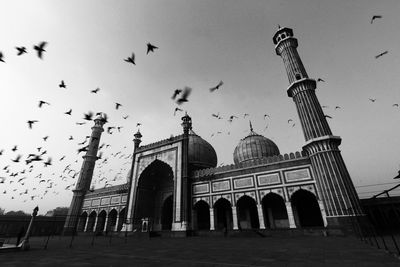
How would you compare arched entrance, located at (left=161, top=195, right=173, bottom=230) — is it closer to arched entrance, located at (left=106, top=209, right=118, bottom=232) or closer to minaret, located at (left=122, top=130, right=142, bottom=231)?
minaret, located at (left=122, top=130, right=142, bottom=231)

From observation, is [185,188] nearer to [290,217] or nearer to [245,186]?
[245,186]

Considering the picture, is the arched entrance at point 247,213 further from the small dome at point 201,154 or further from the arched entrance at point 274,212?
the small dome at point 201,154

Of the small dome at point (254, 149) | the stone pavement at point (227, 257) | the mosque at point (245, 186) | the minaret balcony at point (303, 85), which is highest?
the minaret balcony at point (303, 85)

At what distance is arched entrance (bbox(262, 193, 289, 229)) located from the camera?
19.3m

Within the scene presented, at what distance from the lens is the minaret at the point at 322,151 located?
13867 millimetres

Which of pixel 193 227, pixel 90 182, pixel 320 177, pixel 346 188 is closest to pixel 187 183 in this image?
pixel 193 227

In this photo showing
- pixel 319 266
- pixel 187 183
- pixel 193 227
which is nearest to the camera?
pixel 319 266

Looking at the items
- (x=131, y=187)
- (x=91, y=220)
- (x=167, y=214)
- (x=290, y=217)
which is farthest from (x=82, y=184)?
(x=290, y=217)

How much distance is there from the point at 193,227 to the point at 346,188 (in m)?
14.1

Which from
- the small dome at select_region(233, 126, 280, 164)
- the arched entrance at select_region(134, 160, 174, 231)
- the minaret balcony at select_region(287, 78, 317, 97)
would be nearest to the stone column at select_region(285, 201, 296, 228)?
the small dome at select_region(233, 126, 280, 164)

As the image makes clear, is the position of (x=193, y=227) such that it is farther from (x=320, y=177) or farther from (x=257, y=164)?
(x=320, y=177)

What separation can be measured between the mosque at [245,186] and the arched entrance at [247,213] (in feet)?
0.32

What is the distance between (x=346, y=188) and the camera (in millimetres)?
14109

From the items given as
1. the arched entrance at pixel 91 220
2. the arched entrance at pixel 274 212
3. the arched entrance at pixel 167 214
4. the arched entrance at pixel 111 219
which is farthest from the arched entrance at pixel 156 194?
the arched entrance at pixel 274 212
